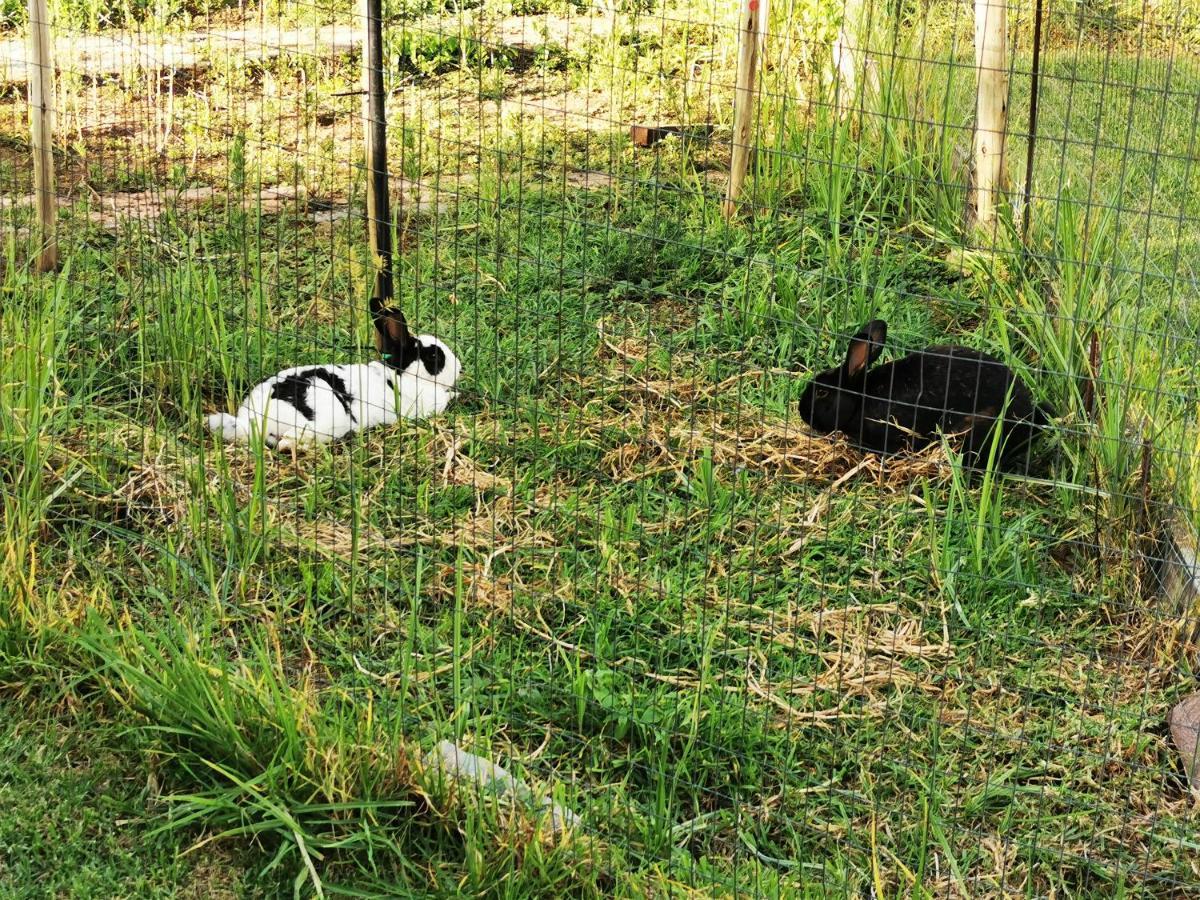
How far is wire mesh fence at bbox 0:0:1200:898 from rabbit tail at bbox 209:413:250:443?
0.04 m

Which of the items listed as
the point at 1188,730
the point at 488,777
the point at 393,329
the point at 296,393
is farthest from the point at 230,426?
the point at 1188,730

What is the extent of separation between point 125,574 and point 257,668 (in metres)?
0.67

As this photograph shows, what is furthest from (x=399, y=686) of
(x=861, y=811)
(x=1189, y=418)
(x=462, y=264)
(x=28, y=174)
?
(x=28, y=174)

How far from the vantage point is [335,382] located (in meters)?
5.28

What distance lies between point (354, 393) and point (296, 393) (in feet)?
0.89

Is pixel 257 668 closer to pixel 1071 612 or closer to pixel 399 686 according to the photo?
pixel 399 686

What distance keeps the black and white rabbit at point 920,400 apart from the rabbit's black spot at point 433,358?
1.31m

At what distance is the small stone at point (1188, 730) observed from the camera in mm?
3703

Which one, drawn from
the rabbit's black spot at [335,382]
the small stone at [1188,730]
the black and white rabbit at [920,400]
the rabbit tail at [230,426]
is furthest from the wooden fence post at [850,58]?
the small stone at [1188,730]

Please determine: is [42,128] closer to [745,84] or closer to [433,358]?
[433,358]

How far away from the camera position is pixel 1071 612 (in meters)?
4.45

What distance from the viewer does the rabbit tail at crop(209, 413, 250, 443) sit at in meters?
5.01

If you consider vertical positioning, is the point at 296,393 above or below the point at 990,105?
below

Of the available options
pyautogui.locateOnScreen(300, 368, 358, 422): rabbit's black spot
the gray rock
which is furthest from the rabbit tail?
the gray rock
